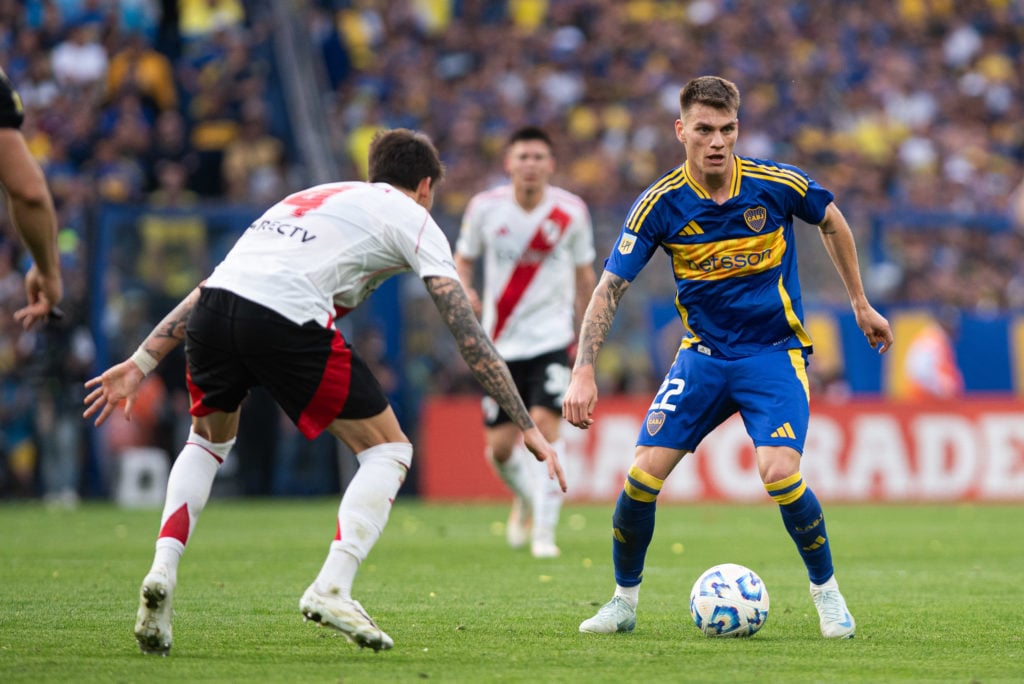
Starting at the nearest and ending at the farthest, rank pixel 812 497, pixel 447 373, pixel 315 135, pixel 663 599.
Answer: pixel 812 497
pixel 663 599
pixel 447 373
pixel 315 135

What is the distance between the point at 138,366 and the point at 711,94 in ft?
9.43

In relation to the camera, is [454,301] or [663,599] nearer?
[454,301]

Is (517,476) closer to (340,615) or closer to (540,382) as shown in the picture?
(540,382)

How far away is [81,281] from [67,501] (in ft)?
8.79

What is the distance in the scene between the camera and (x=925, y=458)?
18.6 m

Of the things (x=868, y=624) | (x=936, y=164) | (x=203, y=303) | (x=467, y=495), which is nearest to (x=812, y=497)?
(x=868, y=624)

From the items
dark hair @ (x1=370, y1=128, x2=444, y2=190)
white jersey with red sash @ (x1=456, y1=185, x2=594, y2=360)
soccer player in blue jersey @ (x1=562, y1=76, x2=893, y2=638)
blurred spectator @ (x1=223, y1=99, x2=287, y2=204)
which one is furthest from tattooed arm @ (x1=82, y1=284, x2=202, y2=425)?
blurred spectator @ (x1=223, y1=99, x2=287, y2=204)

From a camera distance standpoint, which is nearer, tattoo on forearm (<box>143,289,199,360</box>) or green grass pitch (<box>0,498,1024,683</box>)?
green grass pitch (<box>0,498,1024,683</box>)

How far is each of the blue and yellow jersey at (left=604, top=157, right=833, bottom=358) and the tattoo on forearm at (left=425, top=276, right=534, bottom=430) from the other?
1083mm

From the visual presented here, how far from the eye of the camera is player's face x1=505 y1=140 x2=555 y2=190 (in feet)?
39.7

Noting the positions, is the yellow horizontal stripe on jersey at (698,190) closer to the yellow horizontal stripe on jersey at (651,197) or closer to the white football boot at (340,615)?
the yellow horizontal stripe on jersey at (651,197)

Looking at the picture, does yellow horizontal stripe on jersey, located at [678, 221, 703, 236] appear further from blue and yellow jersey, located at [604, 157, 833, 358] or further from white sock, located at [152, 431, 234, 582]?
white sock, located at [152, 431, 234, 582]

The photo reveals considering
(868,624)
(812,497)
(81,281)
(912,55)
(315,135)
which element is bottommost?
(868,624)

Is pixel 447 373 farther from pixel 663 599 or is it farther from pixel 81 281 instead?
pixel 663 599
